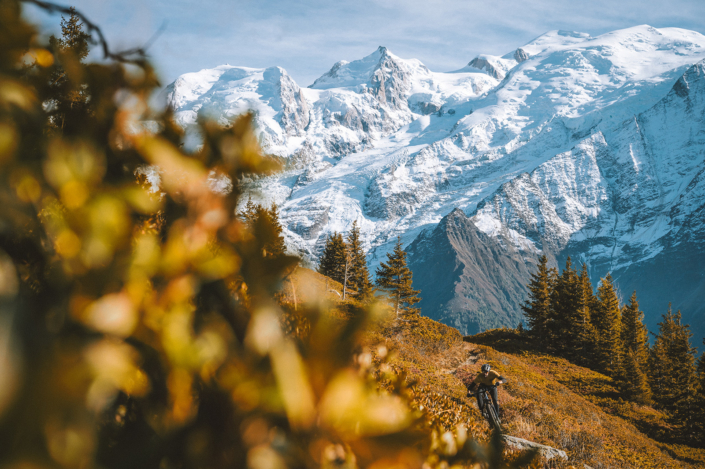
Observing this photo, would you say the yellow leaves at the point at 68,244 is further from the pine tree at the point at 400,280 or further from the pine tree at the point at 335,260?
the pine tree at the point at 335,260

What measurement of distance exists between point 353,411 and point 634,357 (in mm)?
38255

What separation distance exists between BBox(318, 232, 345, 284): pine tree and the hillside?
26.0 m

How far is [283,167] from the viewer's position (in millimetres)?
1162

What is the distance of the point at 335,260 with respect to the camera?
54562 mm

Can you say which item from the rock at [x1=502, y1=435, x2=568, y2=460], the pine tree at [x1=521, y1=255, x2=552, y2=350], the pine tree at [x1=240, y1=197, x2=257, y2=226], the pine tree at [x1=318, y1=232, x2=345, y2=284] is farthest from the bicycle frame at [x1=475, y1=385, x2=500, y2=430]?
the pine tree at [x1=318, y1=232, x2=345, y2=284]

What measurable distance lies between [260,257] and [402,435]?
461mm

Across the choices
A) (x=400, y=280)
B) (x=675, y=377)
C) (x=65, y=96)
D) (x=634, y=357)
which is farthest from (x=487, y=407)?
(x=675, y=377)

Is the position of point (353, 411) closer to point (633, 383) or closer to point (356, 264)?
point (633, 383)

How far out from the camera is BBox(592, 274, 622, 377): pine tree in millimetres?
34312

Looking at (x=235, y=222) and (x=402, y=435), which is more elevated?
(x=235, y=222)

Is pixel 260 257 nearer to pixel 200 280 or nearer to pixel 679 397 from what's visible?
pixel 200 280

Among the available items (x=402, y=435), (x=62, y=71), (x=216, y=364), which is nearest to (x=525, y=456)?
(x=402, y=435)

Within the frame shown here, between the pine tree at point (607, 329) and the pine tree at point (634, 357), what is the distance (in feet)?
3.75

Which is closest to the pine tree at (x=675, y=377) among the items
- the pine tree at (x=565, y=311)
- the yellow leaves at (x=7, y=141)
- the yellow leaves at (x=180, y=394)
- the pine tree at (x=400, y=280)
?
the pine tree at (x=565, y=311)
